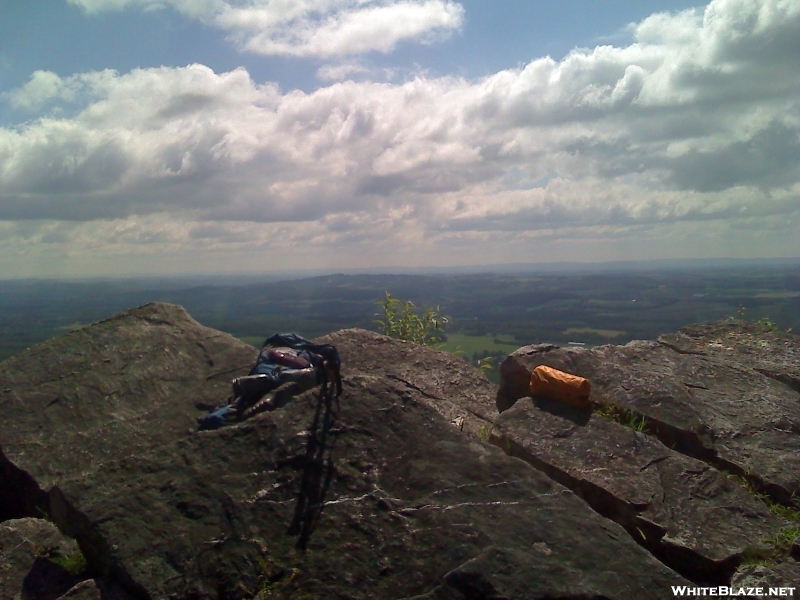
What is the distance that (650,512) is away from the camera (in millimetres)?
4730

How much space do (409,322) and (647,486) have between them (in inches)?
→ 250

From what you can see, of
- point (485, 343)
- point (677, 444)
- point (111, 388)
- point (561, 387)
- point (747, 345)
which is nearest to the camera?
point (677, 444)

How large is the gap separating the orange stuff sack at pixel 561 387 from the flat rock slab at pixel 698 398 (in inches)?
16.4

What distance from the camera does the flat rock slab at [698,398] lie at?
5.82 meters

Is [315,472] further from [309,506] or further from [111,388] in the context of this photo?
[111,388]

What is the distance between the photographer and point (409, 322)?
10.9 metres

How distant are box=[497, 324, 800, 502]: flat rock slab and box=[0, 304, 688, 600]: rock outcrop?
2183 mm

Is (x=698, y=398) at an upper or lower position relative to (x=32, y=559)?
upper

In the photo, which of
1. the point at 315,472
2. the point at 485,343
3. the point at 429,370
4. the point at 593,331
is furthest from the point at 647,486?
the point at 593,331

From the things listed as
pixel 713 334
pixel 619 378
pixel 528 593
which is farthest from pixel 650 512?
pixel 713 334

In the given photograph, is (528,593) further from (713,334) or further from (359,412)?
(713,334)

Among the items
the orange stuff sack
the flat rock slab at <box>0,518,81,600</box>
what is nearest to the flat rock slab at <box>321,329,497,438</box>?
the orange stuff sack

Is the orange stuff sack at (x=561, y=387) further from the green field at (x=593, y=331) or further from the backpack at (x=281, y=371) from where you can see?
the green field at (x=593, y=331)

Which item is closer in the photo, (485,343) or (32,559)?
(32,559)
